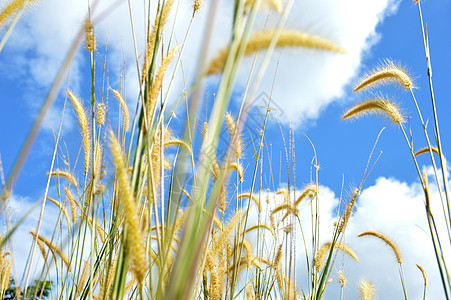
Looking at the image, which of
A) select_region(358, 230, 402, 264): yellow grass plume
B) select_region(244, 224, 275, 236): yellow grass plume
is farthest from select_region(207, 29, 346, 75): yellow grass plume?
select_region(358, 230, 402, 264): yellow grass plume

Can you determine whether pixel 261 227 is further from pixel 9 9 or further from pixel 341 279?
pixel 9 9

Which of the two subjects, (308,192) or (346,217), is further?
(308,192)

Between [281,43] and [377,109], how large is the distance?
1.48 metres

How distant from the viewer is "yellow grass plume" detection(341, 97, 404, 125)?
6.17 ft

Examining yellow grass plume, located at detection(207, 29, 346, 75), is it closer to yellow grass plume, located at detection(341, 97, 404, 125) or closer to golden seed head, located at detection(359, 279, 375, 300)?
yellow grass plume, located at detection(341, 97, 404, 125)

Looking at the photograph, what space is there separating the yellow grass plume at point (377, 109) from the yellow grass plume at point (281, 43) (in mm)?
1266

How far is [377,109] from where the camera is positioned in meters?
1.99

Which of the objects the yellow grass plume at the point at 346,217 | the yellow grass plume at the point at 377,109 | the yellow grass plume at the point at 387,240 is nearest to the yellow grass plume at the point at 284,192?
the yellow grass plume at the point at 387,240

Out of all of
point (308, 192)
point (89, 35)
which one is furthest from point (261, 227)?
point (89, 35)

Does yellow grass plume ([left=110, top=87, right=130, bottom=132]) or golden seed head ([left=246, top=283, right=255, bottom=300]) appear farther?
golden seed head ([left=246, top=283, right=255, bottom=300])

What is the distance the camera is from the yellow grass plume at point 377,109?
1.88 m

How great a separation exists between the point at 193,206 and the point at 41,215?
3.23 ft

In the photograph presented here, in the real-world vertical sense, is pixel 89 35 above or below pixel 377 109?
below

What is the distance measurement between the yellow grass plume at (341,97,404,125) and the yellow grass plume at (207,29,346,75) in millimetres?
1266
